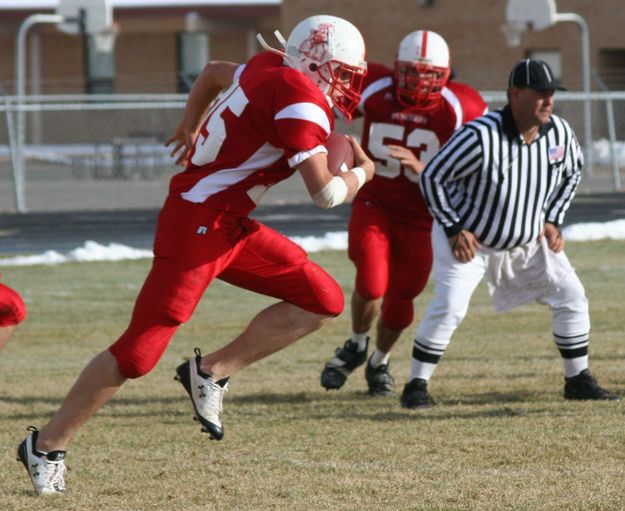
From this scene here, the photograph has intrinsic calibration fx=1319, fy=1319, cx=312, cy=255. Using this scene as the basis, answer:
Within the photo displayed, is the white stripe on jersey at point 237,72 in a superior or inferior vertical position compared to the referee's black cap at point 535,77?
superior

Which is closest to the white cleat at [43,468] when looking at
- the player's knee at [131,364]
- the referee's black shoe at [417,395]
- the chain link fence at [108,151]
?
the player's knee at [131,364]

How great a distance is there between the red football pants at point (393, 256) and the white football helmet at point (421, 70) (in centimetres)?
64

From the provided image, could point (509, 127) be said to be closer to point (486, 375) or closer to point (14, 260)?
point (486, 375)

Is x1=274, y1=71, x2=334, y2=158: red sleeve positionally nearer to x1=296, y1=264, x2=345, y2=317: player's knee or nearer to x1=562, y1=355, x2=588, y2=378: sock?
x1=296, y1=264, x2=345, y2=317: player's knee

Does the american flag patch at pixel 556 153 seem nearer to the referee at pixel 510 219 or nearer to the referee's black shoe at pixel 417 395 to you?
the referee at pixel 510 219

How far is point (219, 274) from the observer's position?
17.6 ft

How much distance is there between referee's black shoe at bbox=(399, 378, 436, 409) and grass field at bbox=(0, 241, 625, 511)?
0.19ft

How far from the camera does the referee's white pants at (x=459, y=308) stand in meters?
6.45

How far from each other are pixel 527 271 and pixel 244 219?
190cm

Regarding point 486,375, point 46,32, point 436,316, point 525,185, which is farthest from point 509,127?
point 46,32

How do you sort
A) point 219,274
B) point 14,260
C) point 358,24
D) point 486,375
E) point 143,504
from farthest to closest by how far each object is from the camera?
1. point 358,24
2. point 14,260
3. point 486,375
4. point 219,274
5. point 143,504

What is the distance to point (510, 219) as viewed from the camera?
6.39 m

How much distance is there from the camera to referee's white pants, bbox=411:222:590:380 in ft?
21.1

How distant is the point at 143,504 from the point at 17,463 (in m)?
0.91
